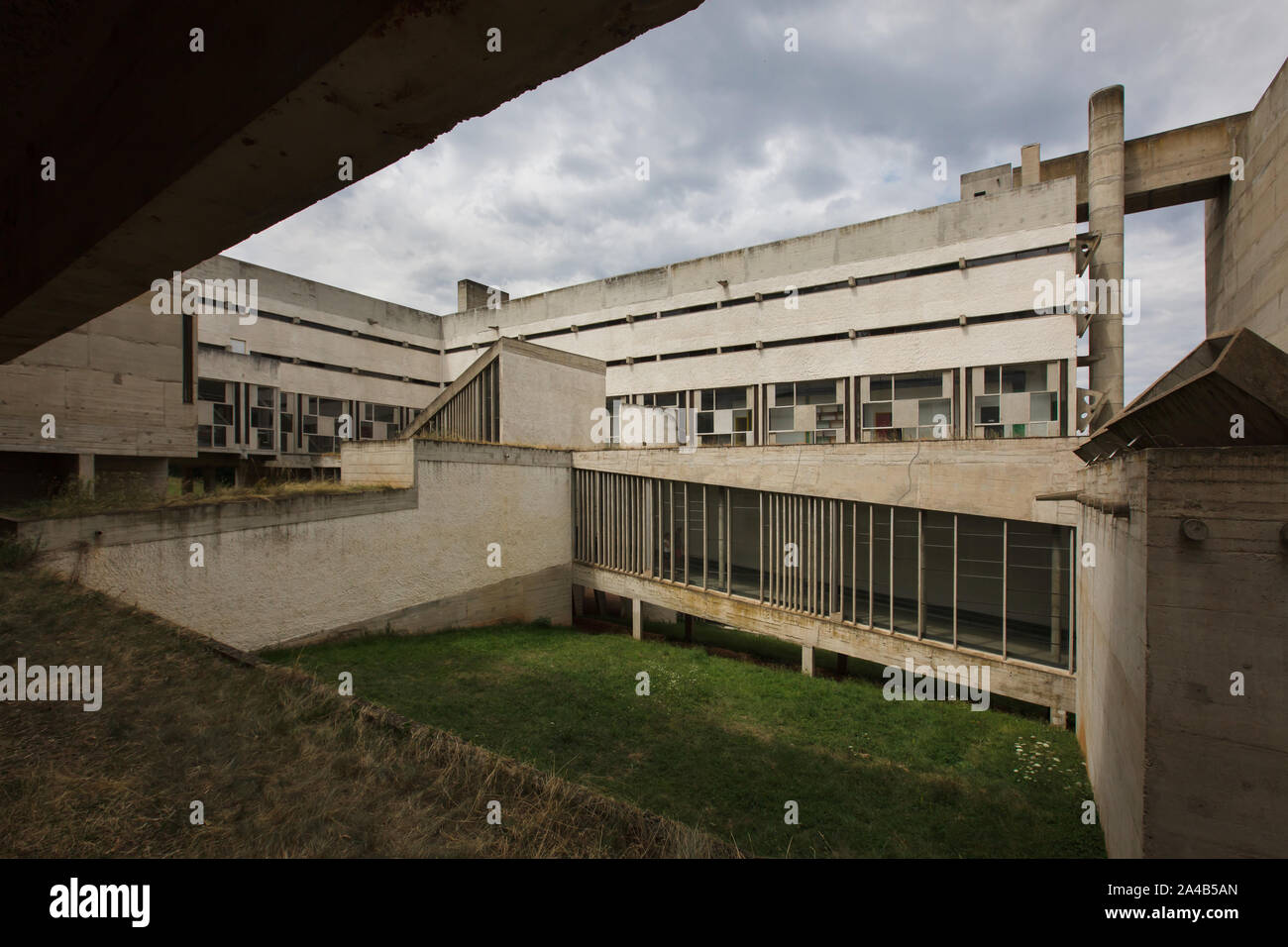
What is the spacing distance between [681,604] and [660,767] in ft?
24.1

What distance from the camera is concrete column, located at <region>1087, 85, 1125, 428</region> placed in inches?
636

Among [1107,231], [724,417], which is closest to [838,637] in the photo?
[724,417]

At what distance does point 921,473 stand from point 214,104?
1129cm

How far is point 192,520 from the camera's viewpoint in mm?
9875

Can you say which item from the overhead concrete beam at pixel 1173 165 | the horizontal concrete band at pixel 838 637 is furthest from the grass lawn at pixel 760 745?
the overhead concrete beam at pixel 1173 165

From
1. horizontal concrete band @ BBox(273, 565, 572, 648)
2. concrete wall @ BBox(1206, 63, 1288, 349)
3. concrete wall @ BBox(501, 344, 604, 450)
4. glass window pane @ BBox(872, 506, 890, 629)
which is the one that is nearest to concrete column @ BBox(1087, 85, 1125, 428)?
concrete wall @ BBox(1206, 63, 1288, 349)

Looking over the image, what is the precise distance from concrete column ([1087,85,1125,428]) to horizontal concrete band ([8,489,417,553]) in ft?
66.7

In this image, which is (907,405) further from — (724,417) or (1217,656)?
(1217,656)

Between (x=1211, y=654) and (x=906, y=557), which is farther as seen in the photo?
(x=906, y=557)

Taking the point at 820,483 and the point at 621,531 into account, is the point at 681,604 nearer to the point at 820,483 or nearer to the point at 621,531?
the point at 621,531

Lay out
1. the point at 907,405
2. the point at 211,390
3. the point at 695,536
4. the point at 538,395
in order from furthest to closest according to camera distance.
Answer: the point at 211,390
the point at 695,536
the point at 907,405
the point at 538,395

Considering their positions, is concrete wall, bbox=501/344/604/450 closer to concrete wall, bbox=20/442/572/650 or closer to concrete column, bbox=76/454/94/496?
concrete wall, bbox=20/442/572/650

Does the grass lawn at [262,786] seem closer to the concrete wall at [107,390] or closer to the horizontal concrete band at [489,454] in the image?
the concrete wall at [107,390]
